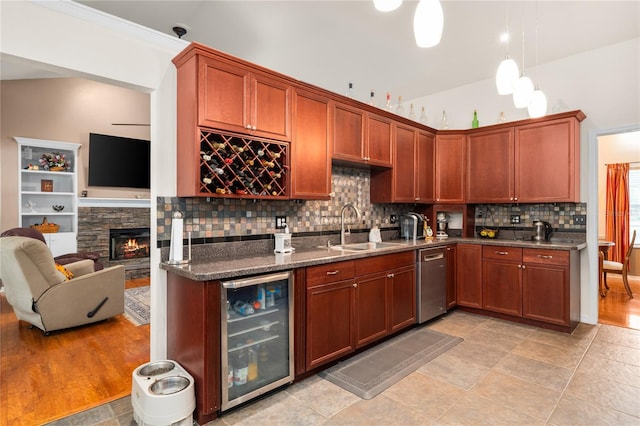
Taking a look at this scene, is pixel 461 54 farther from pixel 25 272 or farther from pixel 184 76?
pixel 25 272

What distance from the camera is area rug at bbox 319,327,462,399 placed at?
2.48m

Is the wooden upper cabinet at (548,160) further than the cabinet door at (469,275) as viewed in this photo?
No

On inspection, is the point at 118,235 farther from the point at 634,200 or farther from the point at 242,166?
the point at 634,200

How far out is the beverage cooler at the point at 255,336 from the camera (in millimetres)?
2119

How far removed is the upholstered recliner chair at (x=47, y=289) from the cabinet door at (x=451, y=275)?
3.90 meters

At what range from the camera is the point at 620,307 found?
4.42 metres

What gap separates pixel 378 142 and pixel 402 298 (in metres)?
1.67

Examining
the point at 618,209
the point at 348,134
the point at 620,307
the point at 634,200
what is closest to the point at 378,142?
the point at 348,134

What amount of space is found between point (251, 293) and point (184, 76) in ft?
5.28

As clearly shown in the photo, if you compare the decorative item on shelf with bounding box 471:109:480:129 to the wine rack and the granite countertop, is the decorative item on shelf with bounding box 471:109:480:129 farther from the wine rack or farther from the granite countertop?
the wine rack

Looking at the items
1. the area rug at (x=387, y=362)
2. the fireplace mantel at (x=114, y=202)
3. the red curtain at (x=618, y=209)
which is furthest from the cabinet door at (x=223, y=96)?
the red curtain at (x=618, y=209)

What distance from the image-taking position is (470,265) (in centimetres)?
413

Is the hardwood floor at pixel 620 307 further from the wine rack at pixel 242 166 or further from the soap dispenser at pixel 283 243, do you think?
the wine rack at pixel 242 166

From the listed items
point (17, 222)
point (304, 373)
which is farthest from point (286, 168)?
point (17, 222)
